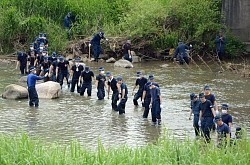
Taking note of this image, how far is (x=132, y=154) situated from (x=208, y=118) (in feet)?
16.7

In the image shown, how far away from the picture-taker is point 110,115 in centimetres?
2427

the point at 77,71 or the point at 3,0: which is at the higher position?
the point at 3,0

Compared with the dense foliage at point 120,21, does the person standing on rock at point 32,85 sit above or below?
below

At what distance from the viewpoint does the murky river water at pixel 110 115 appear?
21062 mm

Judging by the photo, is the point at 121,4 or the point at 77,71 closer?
the point at 77,71

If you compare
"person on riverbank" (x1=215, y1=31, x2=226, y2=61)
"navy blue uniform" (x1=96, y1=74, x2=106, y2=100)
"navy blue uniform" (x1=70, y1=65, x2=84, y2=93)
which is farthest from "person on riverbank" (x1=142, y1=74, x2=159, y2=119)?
"person on riverbank" (x1=215, y1=31, x2=226, y2=61)

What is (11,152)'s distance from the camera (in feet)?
50.8

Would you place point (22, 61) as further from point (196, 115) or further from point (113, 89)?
point (196, 115)

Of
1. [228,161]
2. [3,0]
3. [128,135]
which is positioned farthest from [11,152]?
[3,0]

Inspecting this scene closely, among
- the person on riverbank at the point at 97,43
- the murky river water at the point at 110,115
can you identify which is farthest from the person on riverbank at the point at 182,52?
the person on riverbank at the point at 97,43

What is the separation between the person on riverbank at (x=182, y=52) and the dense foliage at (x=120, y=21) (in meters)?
2.27

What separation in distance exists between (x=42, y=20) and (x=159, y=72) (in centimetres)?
889

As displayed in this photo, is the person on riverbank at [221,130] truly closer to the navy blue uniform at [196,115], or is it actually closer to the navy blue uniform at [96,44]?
the navy blue uniform at [196,115]

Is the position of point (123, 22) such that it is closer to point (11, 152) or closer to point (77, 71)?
point (77, 71)
